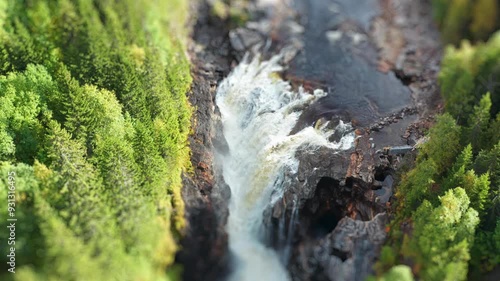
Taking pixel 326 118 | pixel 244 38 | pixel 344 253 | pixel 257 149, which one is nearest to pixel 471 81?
pixel 326 118

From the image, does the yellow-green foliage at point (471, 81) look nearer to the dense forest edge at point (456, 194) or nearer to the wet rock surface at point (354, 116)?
the dense forest edge at point (456, 194)

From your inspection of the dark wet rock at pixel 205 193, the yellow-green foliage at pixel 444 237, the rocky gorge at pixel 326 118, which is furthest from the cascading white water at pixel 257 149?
the yellow-green foliage at pixel 444 237

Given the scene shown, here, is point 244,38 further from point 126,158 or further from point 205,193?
point 126,158

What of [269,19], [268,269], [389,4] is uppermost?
[389,4]

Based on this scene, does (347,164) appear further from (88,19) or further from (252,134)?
(88,19)

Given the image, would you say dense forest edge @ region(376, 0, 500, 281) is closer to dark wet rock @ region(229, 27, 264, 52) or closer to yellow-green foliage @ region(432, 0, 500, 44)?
yellow-green foliage @ region(432, 0, 500, 44)

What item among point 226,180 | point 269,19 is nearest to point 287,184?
point 226,180

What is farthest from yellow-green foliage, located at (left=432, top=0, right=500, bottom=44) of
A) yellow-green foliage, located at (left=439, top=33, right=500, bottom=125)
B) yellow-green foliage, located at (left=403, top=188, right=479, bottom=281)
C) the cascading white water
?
yellow-green foliage, located at (left=403, top=188, right=479, bottom=281)
